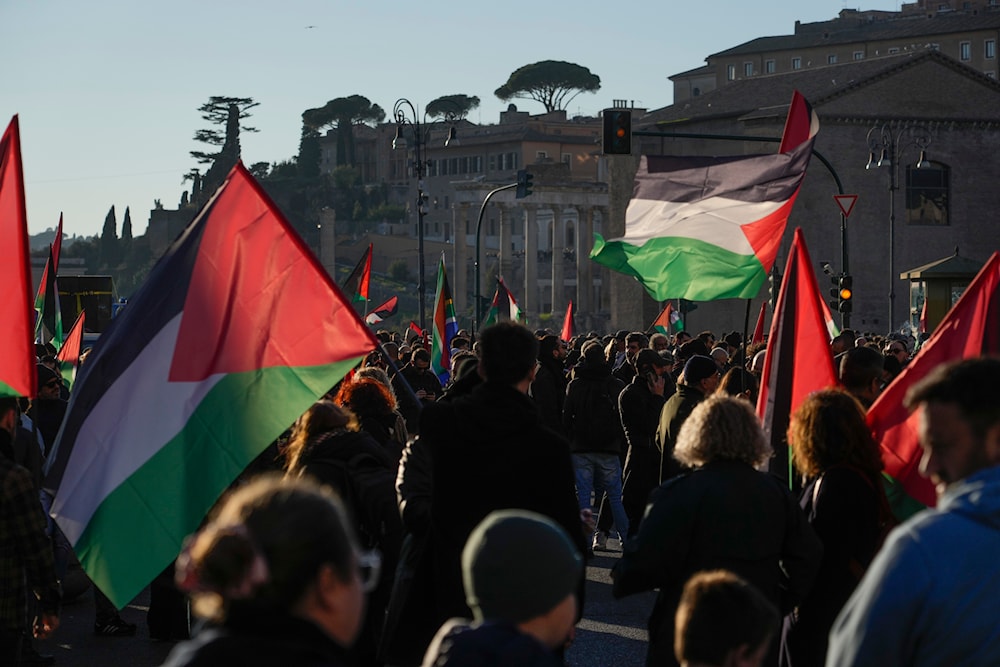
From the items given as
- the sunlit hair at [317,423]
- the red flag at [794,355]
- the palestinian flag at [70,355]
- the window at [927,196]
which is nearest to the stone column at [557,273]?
the window at [927,196]

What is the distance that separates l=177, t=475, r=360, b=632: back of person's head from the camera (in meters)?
2.44

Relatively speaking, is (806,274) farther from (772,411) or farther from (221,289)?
(221,289)

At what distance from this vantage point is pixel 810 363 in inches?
262

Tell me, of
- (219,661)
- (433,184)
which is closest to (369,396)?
(219,661)

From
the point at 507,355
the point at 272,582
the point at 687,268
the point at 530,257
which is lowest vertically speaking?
the point at 530,257

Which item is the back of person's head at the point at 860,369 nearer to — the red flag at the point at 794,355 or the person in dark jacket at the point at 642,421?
the red flag at the point at 794,355

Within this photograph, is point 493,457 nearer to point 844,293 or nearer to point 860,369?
point 860,369

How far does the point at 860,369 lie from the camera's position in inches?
277

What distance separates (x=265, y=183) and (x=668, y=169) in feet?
420

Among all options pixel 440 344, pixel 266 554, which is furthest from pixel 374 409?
pixel 440 344

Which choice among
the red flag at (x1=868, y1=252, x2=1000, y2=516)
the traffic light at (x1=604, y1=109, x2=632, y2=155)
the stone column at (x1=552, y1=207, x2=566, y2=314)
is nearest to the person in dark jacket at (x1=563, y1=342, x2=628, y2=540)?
the red flag at (x1=868, y1=252, x2=1000, y2=516)

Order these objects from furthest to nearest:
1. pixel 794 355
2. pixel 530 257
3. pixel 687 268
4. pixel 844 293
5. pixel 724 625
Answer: pixel 530 257 < pixel 844 293 < pixel 687 268 < pixel 794 355 < pixel 724 625

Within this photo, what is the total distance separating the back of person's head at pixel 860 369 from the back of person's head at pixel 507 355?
231cm

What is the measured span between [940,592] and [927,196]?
58.8m
